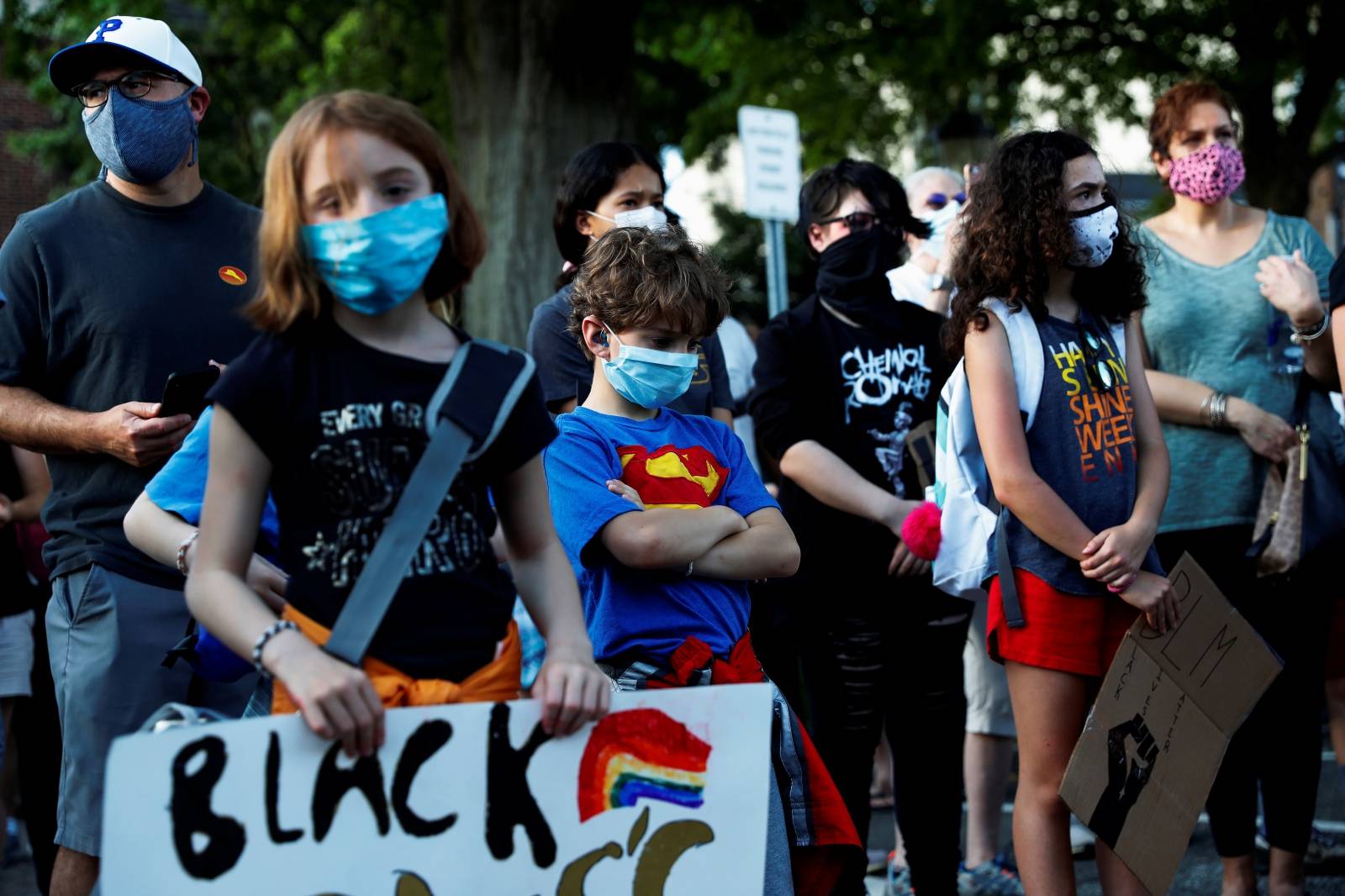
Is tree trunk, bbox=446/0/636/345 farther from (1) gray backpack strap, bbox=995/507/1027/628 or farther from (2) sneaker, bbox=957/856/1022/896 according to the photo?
(1) gray backpack strap, bbox=995/507/1027/628

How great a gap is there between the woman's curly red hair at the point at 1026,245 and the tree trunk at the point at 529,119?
22.4 ft

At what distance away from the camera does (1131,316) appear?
13.5 feet

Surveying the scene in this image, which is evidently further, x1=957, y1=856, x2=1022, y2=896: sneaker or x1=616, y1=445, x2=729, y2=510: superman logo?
x1=957, y1=856, x2=1022, y2=896: sneaker

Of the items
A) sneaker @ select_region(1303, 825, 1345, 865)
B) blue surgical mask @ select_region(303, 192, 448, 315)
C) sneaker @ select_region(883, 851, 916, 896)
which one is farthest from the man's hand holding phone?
sneaker @ select_region(1303, 825, 1345, 865)

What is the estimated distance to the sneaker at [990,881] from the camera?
16.0 feet

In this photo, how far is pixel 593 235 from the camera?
14.1 feet

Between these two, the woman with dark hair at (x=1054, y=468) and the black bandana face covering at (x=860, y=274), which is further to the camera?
the black bandana face covering at (x=860, y=274)

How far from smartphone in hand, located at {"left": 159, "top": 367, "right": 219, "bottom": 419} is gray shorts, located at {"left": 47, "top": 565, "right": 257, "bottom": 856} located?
532mm

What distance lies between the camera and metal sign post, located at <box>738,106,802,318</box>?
26.0ft

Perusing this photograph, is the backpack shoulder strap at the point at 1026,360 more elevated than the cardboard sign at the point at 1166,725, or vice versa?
the backpack shoulder strap at the point at 1026,360

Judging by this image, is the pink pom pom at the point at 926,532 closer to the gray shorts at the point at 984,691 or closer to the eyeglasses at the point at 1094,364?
the eyeglasses at the point at 1094,364

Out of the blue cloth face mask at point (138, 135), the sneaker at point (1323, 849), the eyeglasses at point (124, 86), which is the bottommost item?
the sneaker at point (1323, 849)

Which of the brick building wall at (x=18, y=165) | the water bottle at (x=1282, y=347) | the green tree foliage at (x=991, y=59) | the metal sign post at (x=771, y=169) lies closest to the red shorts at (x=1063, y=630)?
the water bottle at (x=1282, y=347)

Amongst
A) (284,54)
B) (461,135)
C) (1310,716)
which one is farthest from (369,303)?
(284,54)
